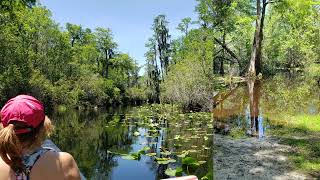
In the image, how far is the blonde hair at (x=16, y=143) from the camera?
211 centimetres

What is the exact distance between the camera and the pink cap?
214cm

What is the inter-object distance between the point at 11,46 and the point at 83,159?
13.3 meters

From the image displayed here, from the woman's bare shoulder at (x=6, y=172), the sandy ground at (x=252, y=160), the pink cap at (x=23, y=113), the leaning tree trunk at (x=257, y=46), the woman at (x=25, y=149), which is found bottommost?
the sandy ground at (x=252, y=160)

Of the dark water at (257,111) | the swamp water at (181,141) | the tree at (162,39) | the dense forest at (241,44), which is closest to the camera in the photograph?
the dark water at (257,111)

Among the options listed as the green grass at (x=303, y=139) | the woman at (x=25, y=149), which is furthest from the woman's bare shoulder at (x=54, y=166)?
the green grass at (x=303, y=139)

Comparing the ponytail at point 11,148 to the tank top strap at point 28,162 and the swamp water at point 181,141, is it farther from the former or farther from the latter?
the swamp water at point 181,141

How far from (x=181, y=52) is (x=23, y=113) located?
37.5 meters

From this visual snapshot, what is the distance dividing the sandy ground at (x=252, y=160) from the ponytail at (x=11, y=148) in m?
3.68

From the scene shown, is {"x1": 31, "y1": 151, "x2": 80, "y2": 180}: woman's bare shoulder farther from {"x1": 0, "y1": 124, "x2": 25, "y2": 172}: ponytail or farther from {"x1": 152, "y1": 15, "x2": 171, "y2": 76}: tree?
{"x1": 152, "y1": 15, "x2": 171, "y2": 76}: tree

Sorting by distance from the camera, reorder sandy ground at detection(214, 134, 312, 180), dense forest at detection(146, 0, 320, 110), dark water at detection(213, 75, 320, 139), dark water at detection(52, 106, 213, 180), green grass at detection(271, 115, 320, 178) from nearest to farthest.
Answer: sandy ground at detection(214, 134, 312, 180)
green grass at detection(271, 115, 320, 178)
dark water at detection(213, 75, 320, 139)
dark water at detection(52, 106, 213, 180)
dense forest at detection(146, 0, 320, 110)

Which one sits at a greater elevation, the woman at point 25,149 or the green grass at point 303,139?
the woman at point 25,149

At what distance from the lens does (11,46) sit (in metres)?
22.4

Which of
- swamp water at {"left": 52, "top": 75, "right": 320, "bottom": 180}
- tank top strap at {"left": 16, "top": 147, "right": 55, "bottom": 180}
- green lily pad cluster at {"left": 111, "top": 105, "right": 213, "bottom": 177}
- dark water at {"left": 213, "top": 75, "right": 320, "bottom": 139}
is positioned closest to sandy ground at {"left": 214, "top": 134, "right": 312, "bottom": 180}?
swamp water at {"left": 52, "top": 75, "right": 320, "bottom": 180}

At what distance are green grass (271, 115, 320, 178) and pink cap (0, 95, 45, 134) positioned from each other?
14.3ft
